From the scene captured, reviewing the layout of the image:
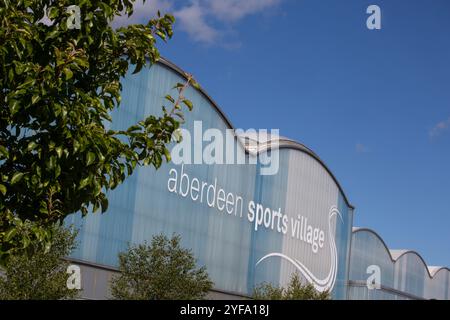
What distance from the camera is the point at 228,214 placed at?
53625 millimetres

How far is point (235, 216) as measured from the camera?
54.6 metres

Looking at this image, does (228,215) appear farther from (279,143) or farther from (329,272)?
(329,272)

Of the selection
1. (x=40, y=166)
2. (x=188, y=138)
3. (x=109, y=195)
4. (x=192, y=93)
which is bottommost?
(x=40, y=166)

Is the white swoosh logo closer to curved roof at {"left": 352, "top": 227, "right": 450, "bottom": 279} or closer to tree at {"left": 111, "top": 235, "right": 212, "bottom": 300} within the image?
curved roof at {"left": 352, "top": 227, "right": 450, "bottom": 279}

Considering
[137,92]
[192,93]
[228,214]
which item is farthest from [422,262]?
[137,92]

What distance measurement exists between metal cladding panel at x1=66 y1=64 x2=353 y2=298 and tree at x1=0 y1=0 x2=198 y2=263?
93.0 ft

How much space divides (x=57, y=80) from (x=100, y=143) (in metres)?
0.93

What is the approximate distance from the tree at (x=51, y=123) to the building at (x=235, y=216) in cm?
2846

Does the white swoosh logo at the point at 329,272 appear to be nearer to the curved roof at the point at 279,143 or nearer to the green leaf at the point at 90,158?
the curved roof at the point at 279,143

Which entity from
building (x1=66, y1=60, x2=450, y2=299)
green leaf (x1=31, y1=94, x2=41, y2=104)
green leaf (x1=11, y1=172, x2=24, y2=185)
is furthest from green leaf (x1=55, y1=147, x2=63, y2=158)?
building (x1=66, y1=60, x2=450, y2=299)

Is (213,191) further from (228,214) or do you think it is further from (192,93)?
(192,93)

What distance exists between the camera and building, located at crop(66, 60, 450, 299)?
43.2 metres

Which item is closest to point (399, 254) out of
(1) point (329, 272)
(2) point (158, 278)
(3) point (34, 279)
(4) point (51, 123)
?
(1) point (329, 272)

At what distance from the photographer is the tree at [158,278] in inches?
1526
